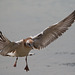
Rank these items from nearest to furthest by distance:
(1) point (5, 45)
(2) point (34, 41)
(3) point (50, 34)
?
(1) point (5, 45) < (2) point (34, 41) < (3) point (50, 34)

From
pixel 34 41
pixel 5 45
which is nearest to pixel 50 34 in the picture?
pixel 34 41

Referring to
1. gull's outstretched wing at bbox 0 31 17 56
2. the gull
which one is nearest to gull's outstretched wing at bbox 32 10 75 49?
the gull

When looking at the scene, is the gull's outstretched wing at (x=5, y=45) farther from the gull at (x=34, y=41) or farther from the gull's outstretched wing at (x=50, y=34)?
the gull's outstretched wing at (x=50, y=34)

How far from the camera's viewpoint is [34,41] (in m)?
3.35

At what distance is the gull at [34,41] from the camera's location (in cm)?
297

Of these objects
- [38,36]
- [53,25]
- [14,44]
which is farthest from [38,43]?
[14,44]

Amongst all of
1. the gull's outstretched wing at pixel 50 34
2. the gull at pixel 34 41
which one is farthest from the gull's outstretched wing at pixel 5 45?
the gull's outstretched wing at pixel 50 34

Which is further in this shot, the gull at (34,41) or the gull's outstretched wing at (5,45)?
the gull at (34,41)

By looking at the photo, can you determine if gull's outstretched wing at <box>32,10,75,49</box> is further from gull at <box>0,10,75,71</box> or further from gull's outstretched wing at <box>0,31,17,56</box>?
gull's outstretched wing at <box>0,31,17,56</box>

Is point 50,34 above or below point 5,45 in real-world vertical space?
above

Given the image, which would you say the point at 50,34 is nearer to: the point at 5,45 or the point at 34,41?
the point at 34,41

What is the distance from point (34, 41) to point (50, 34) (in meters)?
0.43

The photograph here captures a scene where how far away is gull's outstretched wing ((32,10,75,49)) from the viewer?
3469 mm

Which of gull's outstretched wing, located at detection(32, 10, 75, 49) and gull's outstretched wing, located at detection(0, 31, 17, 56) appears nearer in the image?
gull's outstretched wing, located at detection(0, 31, 17, 56)
